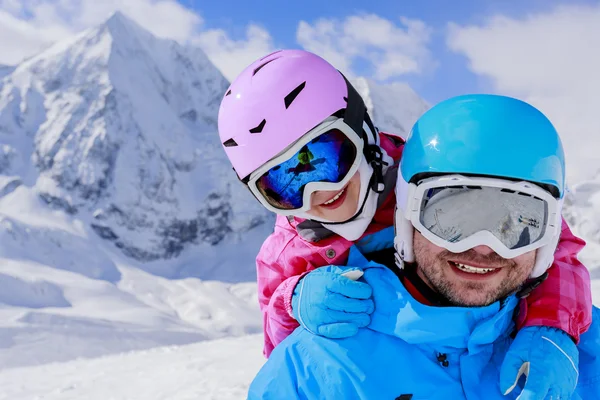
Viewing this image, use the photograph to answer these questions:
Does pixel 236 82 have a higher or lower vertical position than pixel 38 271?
higher

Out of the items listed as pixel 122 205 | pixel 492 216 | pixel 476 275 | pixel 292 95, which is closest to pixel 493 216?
pixel 492 216

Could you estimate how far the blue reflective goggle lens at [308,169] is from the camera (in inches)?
106

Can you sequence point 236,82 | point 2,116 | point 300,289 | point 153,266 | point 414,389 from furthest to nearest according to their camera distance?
1. point 2,116
2. point 153,266
3. point 236,82
4. point 300,289
5. point 414,389

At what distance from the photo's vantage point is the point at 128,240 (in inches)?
4190

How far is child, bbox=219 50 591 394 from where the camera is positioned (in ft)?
8.70

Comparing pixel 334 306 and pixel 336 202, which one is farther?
pixel 336 202

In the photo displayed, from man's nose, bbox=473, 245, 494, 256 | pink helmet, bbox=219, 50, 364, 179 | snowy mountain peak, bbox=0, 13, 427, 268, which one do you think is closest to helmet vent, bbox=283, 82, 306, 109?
pink helmet, bbox=219, 50, 364, 179

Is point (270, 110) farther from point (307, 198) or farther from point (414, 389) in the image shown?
point (414, 389)

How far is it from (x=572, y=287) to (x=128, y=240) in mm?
110828

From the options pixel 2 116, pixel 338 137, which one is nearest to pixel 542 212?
pixel 338 137

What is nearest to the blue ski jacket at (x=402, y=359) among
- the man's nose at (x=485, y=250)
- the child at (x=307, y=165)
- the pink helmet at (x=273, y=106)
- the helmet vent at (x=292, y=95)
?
the man's nose at (x=485, y=250)

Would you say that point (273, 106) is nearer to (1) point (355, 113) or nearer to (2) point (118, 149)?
(1) point (355, 113)

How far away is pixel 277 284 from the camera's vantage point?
3.01 metres

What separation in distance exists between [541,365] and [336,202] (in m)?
1.21
